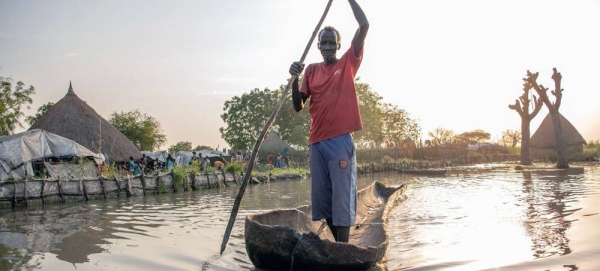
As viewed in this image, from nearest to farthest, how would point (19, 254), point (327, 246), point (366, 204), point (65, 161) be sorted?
point (327, 246) → point (19, 254) → point (366, 204) → point (65, 161)

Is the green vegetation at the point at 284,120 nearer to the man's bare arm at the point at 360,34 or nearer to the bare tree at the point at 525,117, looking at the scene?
the bare tree at the point at 525,117

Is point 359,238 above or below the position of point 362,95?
below

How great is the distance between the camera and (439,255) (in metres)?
3.33

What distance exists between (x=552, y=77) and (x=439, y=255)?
16724 millimetres

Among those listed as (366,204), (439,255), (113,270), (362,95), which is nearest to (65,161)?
(366,204)

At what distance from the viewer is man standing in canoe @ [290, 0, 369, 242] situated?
3.12m

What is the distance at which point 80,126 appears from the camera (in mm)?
18109

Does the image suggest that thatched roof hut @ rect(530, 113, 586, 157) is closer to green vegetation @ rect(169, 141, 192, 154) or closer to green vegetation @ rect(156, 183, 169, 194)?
green vegetation @ rect(156, 183, 169, 194)

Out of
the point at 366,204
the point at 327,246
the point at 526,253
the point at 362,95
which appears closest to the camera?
the point at 327,246

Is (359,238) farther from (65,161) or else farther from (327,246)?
(65,161)

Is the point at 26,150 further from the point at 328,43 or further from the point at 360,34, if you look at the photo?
the point at 360,34

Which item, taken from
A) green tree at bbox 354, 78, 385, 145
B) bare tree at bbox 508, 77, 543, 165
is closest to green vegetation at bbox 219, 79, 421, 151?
green tree at bbox 354, 78, 385, 145

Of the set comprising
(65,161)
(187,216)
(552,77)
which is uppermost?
(552,77)

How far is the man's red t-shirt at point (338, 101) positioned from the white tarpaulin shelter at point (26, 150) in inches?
411
